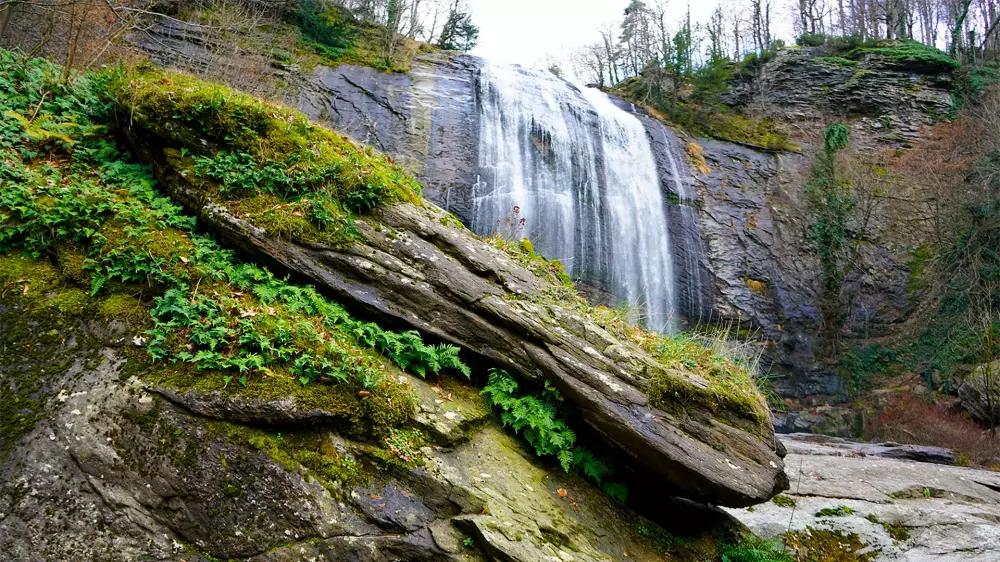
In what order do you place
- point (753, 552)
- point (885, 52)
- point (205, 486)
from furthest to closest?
point (885, 52)
point (753, 552)
point (205, 486)

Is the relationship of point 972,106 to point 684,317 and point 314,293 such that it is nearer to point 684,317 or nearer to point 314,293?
point 684,317

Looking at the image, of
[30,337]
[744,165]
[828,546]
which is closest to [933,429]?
[828,546]

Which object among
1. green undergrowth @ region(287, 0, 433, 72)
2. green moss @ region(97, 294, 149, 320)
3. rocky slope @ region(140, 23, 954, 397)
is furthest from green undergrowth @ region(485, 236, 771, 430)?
green undergrowth @ region(287, 0, 433, 72)

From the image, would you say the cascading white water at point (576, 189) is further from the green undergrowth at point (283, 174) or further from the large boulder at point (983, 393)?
the green undergrowth at point (283, 174)

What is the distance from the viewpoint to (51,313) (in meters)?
4.11

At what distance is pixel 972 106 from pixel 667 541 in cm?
2626

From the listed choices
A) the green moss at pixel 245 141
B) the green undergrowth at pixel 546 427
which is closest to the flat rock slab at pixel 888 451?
the green undergrowth at pixel 546 427

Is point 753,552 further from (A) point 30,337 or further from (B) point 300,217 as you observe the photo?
(A) point 30,337

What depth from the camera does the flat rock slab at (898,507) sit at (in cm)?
585

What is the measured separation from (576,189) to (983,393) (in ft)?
38.5

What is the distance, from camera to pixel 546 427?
500cm

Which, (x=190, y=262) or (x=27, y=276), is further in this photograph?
(x=190, y=262)

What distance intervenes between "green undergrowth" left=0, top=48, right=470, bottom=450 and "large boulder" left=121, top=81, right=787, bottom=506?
0.24m

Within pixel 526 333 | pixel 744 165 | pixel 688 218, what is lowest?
pixel 526 333
